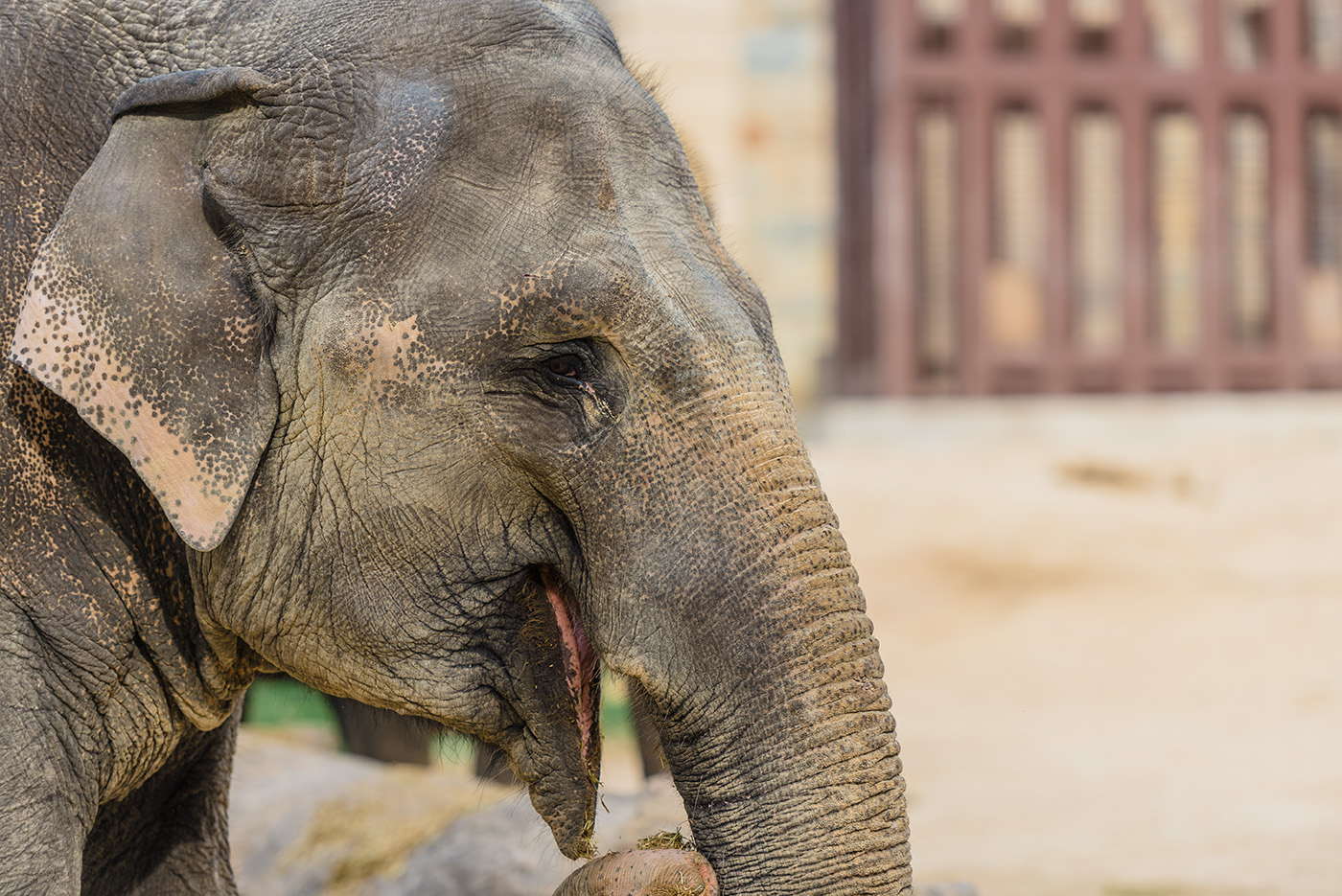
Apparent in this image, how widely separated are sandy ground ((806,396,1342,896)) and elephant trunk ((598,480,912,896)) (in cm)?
218

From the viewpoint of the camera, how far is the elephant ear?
2.12 m

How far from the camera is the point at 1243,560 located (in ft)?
25.5

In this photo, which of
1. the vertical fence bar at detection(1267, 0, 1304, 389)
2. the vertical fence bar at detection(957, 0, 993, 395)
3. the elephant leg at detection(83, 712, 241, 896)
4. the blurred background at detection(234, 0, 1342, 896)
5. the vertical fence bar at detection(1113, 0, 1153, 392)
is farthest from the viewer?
the vertical fence bar at detection(1267, 0, 1304, 389)

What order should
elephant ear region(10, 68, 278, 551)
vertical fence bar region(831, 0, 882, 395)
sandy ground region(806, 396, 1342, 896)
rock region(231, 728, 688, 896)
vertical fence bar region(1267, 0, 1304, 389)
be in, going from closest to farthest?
elephant ear region(10, 68, 278, 551) → rock region(231, 728, 688, 896) → sandy ground region(806, 396, 1342, 896) → vertical fence bar region(1267, 0, 1304, 389) → vertical fence bar region(831, 0, 882, 395)

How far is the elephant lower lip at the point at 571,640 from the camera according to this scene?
7.32ft

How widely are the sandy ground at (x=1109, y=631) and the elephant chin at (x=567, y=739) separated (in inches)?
81.2

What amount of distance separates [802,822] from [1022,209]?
12.2 metres

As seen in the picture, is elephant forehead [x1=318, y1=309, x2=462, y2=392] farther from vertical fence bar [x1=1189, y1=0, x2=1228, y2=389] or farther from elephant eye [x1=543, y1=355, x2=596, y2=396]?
vertical fence bar [x1=1189, y1=0, x2=1228, y2=389]

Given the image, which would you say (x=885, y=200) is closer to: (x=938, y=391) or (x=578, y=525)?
(x=938, y=391)

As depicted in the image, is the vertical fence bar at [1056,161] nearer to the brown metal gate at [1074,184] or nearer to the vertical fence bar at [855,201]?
the brown metal gate at [1074,184]

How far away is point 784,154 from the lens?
1240 cm

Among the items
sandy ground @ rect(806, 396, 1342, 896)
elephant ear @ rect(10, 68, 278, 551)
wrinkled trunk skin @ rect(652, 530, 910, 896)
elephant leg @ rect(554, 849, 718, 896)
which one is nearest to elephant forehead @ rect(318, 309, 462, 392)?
elephant ear @ rect(10, 68, 278, 551)

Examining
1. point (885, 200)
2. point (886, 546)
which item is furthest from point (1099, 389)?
point (886, 546)

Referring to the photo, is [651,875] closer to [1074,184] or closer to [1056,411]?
[1056,411]
